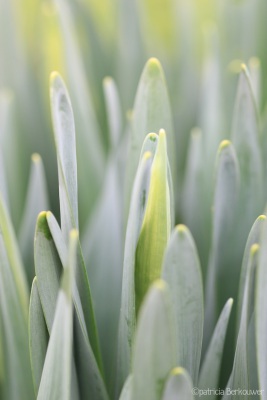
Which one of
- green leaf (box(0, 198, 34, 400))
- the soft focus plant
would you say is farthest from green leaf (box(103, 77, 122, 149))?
green leaf (box(0, 198, 34, 400))

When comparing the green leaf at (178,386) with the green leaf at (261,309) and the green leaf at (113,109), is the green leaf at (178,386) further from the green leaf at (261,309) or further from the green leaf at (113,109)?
the green leaf at (113,109)

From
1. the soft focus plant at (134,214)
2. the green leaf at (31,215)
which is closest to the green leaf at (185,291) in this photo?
the soft focus plant at (134,214)

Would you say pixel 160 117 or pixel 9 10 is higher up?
pixel 9 10

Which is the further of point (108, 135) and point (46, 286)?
point (108, 135)

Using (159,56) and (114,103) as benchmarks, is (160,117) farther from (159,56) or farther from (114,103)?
(159,56)

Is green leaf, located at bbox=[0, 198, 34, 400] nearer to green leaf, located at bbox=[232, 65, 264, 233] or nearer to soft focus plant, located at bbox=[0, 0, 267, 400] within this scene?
soft focus plant, located at bbox=[0, 0, 267, 400]

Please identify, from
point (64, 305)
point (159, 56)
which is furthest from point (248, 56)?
point (64, 305)

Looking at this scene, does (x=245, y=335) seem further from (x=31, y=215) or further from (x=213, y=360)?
(x=31, y=215)
